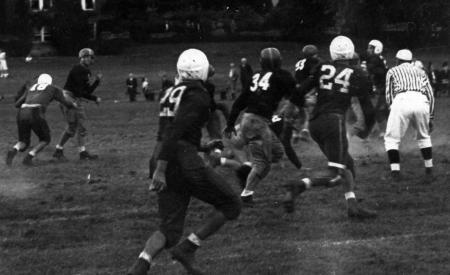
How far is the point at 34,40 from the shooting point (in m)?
59.3

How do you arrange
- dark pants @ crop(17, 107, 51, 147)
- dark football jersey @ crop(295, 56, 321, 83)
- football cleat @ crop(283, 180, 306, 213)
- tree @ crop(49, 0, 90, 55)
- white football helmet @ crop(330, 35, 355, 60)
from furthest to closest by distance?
tree @ crop(49, 0, 90, 55) → dark pants @ crop(17, 107, 51, 147) → dark football jersey @ crop(295, 56, 321, 83) → white football helmet @ crop(330, 35, 355, 60) → football cleat @ crop(283, 180, 306, 213)

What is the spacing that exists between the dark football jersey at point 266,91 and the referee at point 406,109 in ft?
7.88

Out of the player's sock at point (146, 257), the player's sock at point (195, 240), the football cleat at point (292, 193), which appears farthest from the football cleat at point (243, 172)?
the player's sock at point (146, 257)

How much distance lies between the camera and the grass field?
8562 mm

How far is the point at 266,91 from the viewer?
11.6 metres

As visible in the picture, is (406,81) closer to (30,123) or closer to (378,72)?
(378,72)

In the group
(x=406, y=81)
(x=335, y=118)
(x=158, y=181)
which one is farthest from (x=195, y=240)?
(x=406, y=81)

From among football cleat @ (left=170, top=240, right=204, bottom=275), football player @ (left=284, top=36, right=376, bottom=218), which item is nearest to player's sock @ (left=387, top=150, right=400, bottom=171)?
football player @ (left=284, top=36, right=376, bottom=218)

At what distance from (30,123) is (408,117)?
6.57 metres

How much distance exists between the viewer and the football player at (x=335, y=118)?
10391 millimetres

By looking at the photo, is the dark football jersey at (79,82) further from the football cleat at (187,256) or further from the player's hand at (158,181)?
the player's hand at (158,181)

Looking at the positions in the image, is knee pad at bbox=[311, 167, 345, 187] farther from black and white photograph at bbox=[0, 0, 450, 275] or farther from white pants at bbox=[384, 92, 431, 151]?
white pants at bbox=[384, 92, 431, 151]

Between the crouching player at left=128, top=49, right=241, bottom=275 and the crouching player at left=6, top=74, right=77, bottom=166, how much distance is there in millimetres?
8581

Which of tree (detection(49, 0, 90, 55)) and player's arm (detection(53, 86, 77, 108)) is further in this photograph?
tree (detection(49, 0, 90, 55))
